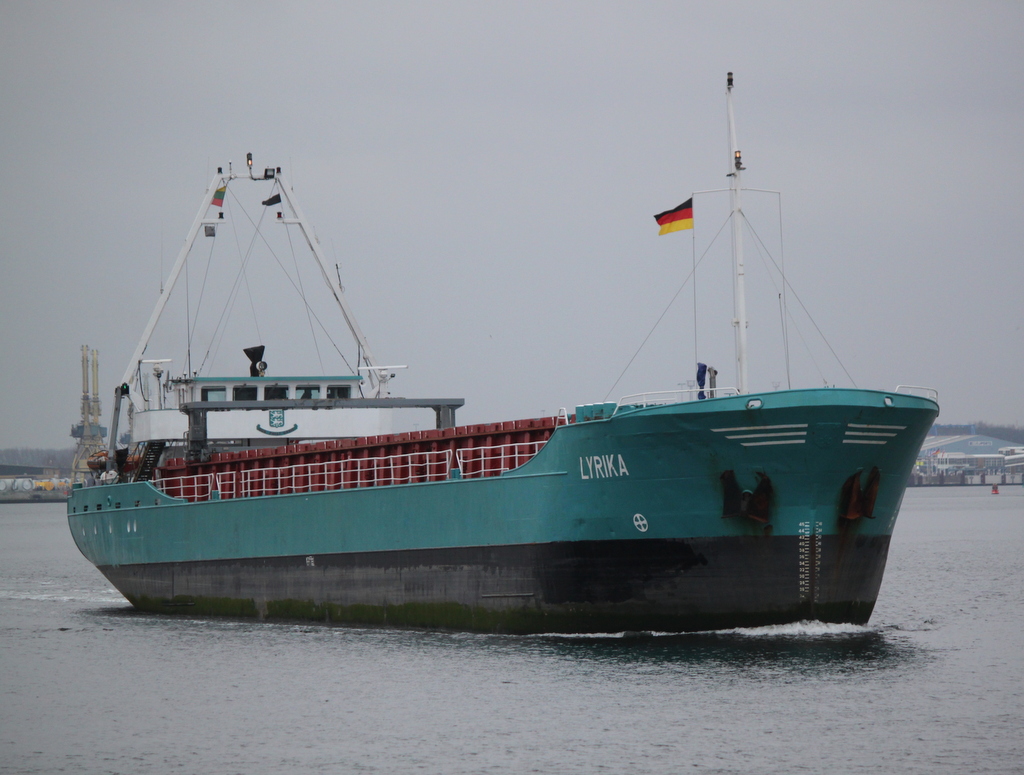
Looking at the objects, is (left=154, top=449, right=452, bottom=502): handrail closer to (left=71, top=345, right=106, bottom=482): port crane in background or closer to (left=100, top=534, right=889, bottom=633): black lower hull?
(left=100, top=534, right=889, bottom=633): black lower hull

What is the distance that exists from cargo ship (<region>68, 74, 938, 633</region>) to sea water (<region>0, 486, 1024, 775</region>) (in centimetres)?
65

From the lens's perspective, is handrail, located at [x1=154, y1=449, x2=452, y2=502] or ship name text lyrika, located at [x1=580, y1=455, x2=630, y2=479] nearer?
ship name text lyrika, located at [x1=580, y1=455, x2=630, y2=479]

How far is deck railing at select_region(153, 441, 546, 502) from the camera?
2439 centimetres

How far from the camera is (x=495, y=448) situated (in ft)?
77.8

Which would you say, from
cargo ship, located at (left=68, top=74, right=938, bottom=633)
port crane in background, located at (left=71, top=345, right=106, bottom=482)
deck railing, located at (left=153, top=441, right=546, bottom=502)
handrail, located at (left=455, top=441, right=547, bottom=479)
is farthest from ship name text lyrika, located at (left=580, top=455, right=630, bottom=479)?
port crane in background, located at (left=71, top=345, right=106, bottom=482)

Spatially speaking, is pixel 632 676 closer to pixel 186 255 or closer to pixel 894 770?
pixel 894 770

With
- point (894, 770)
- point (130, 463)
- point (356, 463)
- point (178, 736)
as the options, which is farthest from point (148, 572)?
point (894, 770)

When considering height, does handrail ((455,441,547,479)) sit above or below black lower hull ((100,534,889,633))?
above

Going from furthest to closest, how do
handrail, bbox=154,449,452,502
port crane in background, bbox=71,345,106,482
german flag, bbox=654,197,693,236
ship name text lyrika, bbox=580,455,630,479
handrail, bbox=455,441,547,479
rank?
port crane in background, bbox=71,345,106,482 < handrail, bbox=154,449,452,502 < handrail, bbox=455,441,547,479 < german flag, bbox=654,197,693,236 < ship name text lyrika, bbox=580,455,630,479

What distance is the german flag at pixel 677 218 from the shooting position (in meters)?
22.5

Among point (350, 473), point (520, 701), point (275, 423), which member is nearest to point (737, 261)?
point (520, 701)

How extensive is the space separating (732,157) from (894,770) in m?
11.3

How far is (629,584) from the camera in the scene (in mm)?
21297

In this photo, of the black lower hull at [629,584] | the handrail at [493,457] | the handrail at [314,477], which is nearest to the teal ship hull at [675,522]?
the black lower hull at [629,584]
